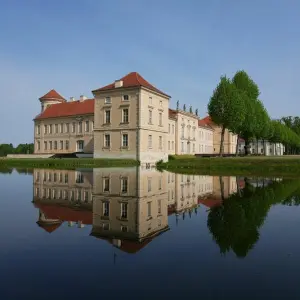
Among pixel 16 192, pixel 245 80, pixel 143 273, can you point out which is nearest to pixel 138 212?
pixel 143 273

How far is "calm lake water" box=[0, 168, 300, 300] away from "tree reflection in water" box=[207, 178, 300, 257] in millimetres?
26

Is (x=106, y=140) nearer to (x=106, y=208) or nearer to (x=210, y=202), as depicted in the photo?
(x=210, y=202)

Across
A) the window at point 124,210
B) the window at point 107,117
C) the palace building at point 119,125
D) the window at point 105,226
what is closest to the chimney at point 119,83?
the palace building at point 119,125

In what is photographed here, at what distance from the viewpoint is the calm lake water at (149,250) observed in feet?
15.9

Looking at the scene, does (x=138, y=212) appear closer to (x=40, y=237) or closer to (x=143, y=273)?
(x=40, y=237)

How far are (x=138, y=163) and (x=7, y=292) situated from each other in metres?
38.7

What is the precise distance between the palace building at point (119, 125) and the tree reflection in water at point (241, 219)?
105 feet

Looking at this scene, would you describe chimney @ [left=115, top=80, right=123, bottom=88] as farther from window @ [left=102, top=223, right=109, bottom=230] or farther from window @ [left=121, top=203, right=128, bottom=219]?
window @ [left=102, top=223, right=109, bottom=230]

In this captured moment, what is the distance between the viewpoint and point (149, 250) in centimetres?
673

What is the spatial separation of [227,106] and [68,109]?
32.3 m

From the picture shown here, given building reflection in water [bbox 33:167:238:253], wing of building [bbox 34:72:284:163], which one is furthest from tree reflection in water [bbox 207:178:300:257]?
wing of building [bbox 34:72:284:163]

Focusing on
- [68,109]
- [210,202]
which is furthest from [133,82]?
[210,202]

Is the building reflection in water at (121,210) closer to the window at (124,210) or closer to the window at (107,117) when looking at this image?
the window at (124,210)

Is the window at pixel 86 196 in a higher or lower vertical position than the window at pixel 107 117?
lower
